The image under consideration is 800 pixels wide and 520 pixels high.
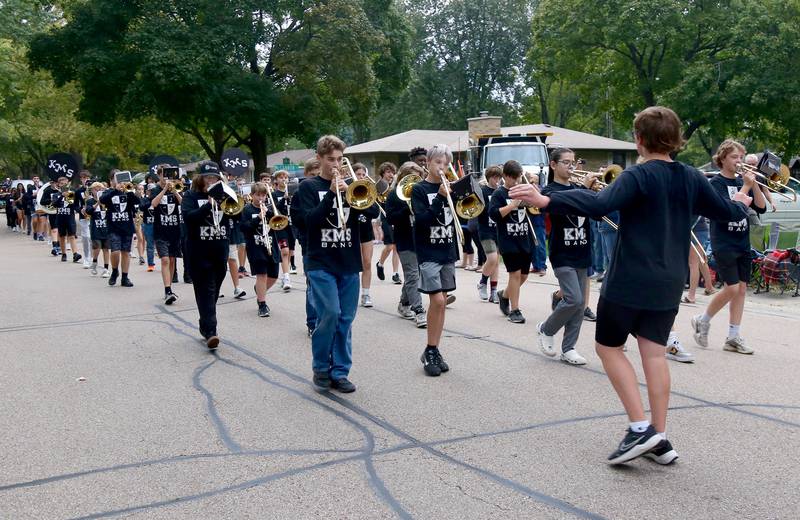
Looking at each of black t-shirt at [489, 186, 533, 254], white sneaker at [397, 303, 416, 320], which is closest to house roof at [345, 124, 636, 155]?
white sneaker at [397, 303, 416, 320]

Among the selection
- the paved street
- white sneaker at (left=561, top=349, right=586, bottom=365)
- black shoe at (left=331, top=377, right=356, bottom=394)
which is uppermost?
white sneaker at (left=561, top=349, right=586, bottom=365)

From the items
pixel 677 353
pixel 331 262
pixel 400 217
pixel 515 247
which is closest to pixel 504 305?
pixel 515 247

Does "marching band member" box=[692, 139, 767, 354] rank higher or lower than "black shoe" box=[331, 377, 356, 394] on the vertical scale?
higher

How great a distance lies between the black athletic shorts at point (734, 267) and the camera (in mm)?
7121

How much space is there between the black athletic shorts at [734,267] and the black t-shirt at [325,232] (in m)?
3.39

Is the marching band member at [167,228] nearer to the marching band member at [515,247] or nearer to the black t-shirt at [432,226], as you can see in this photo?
the marching band member at [515,247]

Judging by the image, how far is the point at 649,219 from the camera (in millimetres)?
4289

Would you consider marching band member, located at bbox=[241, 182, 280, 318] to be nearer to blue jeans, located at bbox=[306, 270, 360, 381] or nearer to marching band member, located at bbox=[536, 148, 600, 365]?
blue jeans, located at bbox=[306, 270, 360, 381]

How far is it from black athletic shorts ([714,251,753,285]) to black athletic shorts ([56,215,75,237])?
15095 millimetres

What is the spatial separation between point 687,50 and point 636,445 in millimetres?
31710

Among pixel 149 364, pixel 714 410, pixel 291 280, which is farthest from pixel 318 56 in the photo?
pixel 714 410

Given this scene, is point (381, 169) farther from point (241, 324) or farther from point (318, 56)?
point (318, 56)

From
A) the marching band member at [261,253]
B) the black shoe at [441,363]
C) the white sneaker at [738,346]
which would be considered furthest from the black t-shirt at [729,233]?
the marching band member at [261,253]

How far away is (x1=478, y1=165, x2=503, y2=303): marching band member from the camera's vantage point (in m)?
10.4
